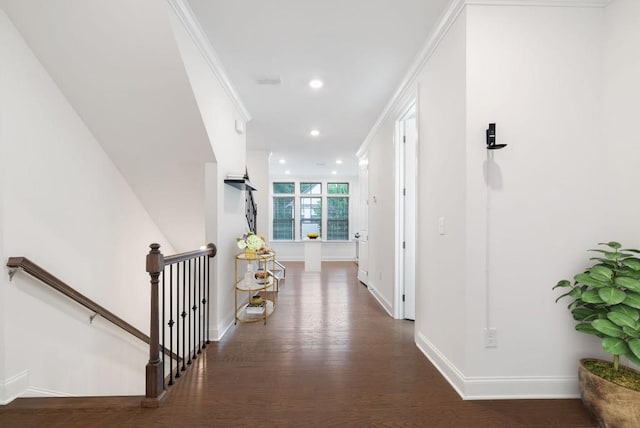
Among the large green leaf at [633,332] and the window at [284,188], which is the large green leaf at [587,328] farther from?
the window at [284,188]

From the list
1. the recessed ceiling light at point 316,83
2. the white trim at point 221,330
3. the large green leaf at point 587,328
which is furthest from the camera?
the recessed ceiling light at point 316,83

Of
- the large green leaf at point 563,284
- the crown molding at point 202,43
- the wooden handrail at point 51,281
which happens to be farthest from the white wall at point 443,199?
the wooden handrail at point 51,281

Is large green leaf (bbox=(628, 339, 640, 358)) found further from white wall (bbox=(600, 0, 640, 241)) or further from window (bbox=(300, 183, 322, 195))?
window (bbox=(300, 183, 322, 195))

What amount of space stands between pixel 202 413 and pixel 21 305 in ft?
4.97

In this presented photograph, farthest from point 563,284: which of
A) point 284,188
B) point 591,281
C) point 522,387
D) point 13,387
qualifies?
point 284,188

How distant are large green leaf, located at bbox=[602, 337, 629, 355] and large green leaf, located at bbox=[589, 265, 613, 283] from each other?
12.6 inches

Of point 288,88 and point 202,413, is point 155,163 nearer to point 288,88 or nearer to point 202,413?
point 288,88

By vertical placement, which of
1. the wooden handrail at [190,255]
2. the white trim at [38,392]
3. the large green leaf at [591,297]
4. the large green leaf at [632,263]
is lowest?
the white trim at [38,392]

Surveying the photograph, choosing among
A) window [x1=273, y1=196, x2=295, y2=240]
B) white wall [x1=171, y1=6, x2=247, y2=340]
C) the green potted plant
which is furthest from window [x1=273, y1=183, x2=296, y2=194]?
the green potted plant

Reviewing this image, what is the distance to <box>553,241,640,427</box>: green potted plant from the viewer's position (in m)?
1.50

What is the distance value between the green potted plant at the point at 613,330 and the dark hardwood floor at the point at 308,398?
244 mm

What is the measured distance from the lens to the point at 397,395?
77.0 inches

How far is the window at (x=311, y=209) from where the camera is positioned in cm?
915

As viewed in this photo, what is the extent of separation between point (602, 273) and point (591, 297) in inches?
6.2
